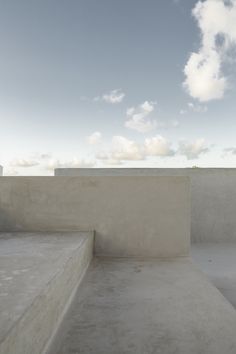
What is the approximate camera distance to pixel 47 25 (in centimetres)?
563

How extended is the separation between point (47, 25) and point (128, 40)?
198 centimetres

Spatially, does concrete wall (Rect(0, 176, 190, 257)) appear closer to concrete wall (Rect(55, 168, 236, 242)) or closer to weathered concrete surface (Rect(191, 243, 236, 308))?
weathered concrete surface (Rect(191, 243, 236, 308))

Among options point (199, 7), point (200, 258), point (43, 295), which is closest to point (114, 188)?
point (43, 295)

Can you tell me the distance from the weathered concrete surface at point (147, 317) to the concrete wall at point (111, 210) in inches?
27.8

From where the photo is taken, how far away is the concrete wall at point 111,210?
3123 millimetres

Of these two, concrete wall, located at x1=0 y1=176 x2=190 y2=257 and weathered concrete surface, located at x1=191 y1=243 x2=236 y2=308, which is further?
A: concrete wall, located at x1=0 y1=176 x2=190 y2=257

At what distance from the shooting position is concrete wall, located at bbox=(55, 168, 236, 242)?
19.8 feet

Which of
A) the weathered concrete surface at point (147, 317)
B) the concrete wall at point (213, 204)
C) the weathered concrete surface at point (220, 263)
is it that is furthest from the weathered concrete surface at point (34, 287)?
the concrete wall at point (213, 204)

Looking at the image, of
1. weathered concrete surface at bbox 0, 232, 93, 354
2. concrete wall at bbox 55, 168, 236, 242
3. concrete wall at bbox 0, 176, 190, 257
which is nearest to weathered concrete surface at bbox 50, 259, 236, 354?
weathered concrete surface at bbox 0, 232, 93, 354

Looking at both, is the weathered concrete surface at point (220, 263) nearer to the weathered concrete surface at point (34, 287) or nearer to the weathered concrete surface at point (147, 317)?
the weathered concrete surface at point (147, 317)

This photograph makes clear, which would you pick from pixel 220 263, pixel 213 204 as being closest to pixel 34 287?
pixel 220 263

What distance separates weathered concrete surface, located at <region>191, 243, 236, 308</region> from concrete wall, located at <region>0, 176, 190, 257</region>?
0.62 metres

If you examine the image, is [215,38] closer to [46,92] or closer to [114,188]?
[46,92]

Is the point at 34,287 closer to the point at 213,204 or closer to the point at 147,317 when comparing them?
the point at 147,317
